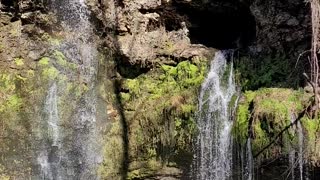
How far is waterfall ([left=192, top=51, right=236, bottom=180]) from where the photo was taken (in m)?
6.80

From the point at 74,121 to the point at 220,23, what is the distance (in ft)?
10.9

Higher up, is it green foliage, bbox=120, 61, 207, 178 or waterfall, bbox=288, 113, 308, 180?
green foliage, bbox=120, 61, 207, 178

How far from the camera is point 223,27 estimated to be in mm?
9203

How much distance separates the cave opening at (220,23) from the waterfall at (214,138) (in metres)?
1.55

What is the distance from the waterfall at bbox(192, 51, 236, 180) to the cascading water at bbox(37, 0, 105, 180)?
65.3 inches

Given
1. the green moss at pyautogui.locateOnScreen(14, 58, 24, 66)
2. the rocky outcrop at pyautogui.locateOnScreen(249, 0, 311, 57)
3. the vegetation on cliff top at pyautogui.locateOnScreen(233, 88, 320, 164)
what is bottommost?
the vegetation on cliff top at pyautogui.locateOnScreen(233, 88, 320, 164)

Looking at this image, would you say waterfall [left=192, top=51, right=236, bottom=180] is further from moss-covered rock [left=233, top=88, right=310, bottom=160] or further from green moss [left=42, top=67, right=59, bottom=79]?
green moss [left=42, top=67, right=59, bottom=79]

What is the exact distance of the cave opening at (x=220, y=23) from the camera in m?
8.48

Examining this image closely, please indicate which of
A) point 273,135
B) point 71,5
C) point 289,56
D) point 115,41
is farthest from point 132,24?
point 273,135

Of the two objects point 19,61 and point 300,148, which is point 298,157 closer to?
point 300,148

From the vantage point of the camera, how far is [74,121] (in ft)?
25.4

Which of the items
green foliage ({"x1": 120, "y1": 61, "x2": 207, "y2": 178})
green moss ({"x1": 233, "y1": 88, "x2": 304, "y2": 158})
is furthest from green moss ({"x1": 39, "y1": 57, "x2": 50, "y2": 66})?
green moss ({"x1": 233, "y1": 88, "x2": 304, "y2": 158})

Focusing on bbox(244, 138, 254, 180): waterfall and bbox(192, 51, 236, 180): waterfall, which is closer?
bbox(244, 138, 254, 180): waterfall

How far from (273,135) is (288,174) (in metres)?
0.54
